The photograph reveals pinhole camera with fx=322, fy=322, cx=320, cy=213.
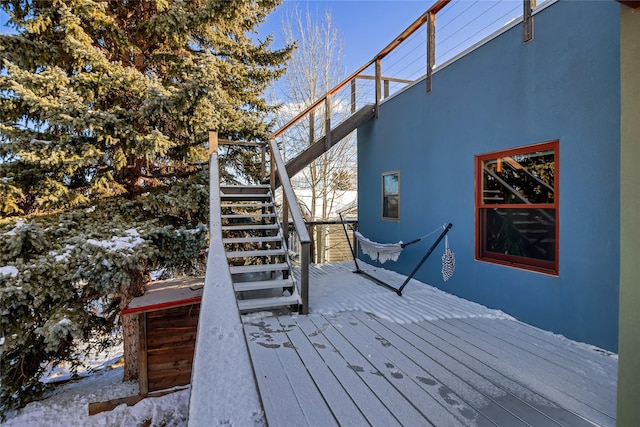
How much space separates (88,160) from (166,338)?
8.91 feet

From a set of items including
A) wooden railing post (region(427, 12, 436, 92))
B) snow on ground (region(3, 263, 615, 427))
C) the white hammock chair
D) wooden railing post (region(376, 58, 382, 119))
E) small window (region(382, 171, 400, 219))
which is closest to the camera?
snow on ground (region(3, 263, 615, 427))

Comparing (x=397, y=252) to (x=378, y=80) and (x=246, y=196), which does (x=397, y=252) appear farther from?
(x=378, y=80)

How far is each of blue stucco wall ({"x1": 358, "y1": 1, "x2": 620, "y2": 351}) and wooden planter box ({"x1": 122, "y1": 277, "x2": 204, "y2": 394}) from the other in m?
3.58

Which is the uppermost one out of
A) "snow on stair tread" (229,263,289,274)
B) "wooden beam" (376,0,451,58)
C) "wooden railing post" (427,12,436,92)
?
"wooden beam" (376,0,451,58)

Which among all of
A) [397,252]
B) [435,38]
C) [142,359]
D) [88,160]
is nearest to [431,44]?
[435,38]

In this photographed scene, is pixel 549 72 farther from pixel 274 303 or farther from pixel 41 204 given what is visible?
pixel 41 204

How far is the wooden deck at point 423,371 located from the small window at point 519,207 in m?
0.70

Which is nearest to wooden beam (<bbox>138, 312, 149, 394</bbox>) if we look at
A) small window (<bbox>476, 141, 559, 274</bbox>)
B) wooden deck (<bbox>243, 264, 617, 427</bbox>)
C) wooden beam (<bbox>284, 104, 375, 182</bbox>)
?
wooden deck (<bbox>243, 264, 617, 427</bbox>)

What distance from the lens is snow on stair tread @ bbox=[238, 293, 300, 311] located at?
3.38 metres

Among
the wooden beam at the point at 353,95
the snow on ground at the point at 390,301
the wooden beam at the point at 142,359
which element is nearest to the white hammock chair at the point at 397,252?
the snow on ground at the point at 390,301

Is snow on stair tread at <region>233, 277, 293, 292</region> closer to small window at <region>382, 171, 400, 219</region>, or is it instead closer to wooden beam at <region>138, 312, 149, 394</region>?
wooden beam at <region>138, 312, 149, 394</region>

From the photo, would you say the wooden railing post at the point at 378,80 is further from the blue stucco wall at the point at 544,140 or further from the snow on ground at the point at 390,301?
the snow on ground at the point at 390,301

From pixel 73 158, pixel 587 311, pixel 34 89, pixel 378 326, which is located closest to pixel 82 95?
pixel 34 89

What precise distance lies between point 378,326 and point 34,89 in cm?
508
